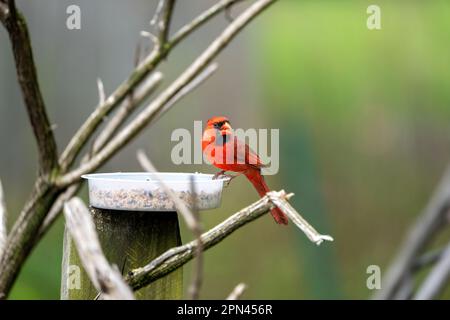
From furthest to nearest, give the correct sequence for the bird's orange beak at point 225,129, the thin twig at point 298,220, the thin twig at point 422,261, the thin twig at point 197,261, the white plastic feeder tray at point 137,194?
the bird's orange beak at point 225,129 < the white plastic feeder tray at point 137,194 < the thin twig at point 298,220 < the thin twig at point 422,261 < the thin twig at point 197,261

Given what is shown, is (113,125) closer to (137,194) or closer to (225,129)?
(137,194)

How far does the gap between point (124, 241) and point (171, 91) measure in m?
0.34

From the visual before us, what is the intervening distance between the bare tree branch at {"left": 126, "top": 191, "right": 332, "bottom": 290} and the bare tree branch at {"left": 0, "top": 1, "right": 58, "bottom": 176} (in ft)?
0.56

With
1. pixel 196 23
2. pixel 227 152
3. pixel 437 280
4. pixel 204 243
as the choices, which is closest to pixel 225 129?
pixel 227 152

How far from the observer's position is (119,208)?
0.87 metres

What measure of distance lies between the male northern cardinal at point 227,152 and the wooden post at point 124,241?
0.95 feet

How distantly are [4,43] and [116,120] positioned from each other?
1.69 m

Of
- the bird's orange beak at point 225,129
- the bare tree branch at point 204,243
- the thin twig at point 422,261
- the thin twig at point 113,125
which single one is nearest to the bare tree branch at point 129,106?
the thin twig at point 113,125

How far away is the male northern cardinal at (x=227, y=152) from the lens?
120 cm

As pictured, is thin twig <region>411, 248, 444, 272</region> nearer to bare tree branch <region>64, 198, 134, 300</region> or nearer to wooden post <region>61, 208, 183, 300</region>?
bare tree branch <region>64, 198, 134, 300</region>

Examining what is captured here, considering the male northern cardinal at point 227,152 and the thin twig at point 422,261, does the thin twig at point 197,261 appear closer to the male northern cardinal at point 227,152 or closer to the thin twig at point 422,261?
the thin twig at point 422,261

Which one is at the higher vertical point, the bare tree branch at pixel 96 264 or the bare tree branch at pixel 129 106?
the bare tree branch at pixel 129 106

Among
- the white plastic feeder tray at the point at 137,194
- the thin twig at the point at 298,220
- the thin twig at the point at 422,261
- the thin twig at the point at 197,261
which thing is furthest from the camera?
the white plastic feeder tray at the point at 137,194
